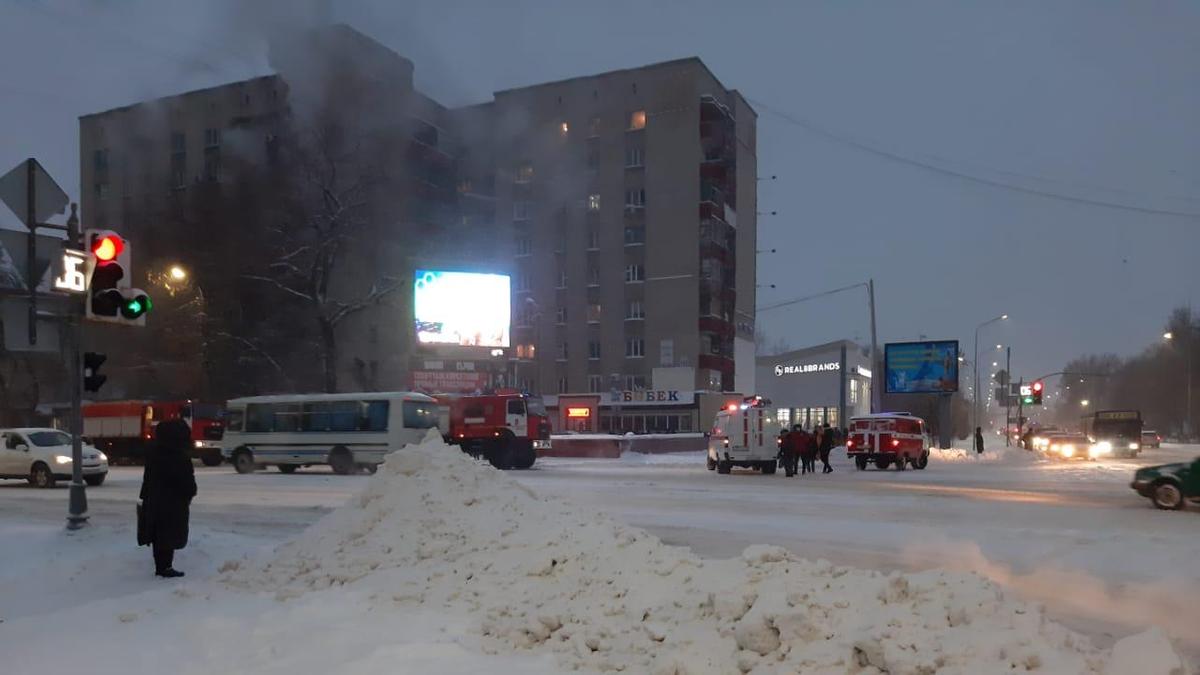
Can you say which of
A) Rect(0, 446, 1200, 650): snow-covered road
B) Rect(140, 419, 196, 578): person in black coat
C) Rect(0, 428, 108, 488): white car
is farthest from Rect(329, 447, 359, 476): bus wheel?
Rect(140, 419, 196, 578): person in black coat

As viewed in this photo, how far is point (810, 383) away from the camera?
258 feet

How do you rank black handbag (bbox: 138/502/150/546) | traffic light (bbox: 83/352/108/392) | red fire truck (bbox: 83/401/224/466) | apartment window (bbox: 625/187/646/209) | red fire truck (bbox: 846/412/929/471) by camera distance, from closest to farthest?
black handbag (bbox: 138/502/150/546), traffic light (bbox: 83/352/108/392), red fire truck (bbox: 846/412/929/471), red fire truck (bbox: 83/401/224/466), apartment window (bbox: 625/187/646/209)

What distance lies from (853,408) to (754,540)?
71.8 m

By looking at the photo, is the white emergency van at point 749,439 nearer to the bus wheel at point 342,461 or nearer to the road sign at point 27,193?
the bus wheel at point 342,461

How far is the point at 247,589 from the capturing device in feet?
24.9

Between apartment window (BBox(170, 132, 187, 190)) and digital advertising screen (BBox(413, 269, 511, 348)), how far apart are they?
11.6 meters

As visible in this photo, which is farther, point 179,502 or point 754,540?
point 754,540

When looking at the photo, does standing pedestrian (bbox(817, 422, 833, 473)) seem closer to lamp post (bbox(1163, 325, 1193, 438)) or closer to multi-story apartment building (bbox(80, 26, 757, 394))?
multi-story apartment building (bbox(80, 26, 757, 394))

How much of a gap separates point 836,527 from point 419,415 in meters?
15.7

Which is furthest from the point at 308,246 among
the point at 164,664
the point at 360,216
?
the point at 164,664

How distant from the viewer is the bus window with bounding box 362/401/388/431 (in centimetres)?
2542

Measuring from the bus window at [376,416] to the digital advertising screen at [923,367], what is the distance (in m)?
26.5

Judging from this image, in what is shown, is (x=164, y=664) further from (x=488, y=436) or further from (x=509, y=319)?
(x=509, y=319)

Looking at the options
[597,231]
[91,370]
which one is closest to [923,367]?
[597,231]
